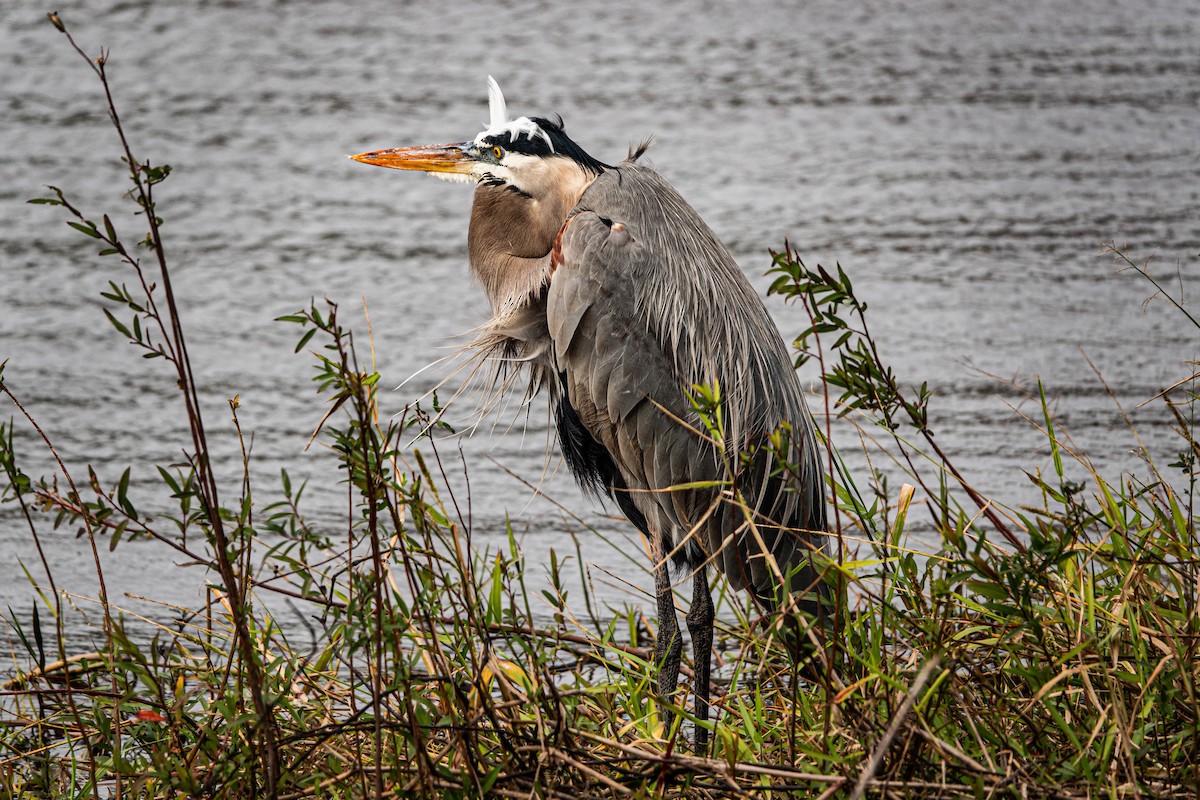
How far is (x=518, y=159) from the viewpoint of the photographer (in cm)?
353

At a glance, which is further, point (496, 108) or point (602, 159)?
point (602, 159)

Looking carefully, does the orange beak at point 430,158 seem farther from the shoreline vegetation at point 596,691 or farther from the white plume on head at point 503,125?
the shoreline vegetation at point 596,691

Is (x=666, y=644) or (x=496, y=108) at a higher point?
(x=496, y=108)

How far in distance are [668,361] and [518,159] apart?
2.27 feet

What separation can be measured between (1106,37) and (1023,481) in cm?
621

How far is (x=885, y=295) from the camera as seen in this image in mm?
6246

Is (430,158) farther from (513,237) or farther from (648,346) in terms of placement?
(648,346)

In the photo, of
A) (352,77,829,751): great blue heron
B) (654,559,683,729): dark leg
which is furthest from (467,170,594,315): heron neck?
(654,559,683,729): dark leg

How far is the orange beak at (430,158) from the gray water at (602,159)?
3.54 feet

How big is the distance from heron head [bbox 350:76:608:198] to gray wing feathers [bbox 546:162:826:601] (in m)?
0.14

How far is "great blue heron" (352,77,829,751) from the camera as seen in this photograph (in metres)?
3.25

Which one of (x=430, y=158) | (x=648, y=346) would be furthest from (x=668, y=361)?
(x=430, y=158)

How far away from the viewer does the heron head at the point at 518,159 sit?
3486 mm

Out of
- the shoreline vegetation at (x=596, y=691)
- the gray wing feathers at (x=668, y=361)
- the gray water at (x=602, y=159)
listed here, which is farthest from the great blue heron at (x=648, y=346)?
the gray water at (x=602, y=159)
